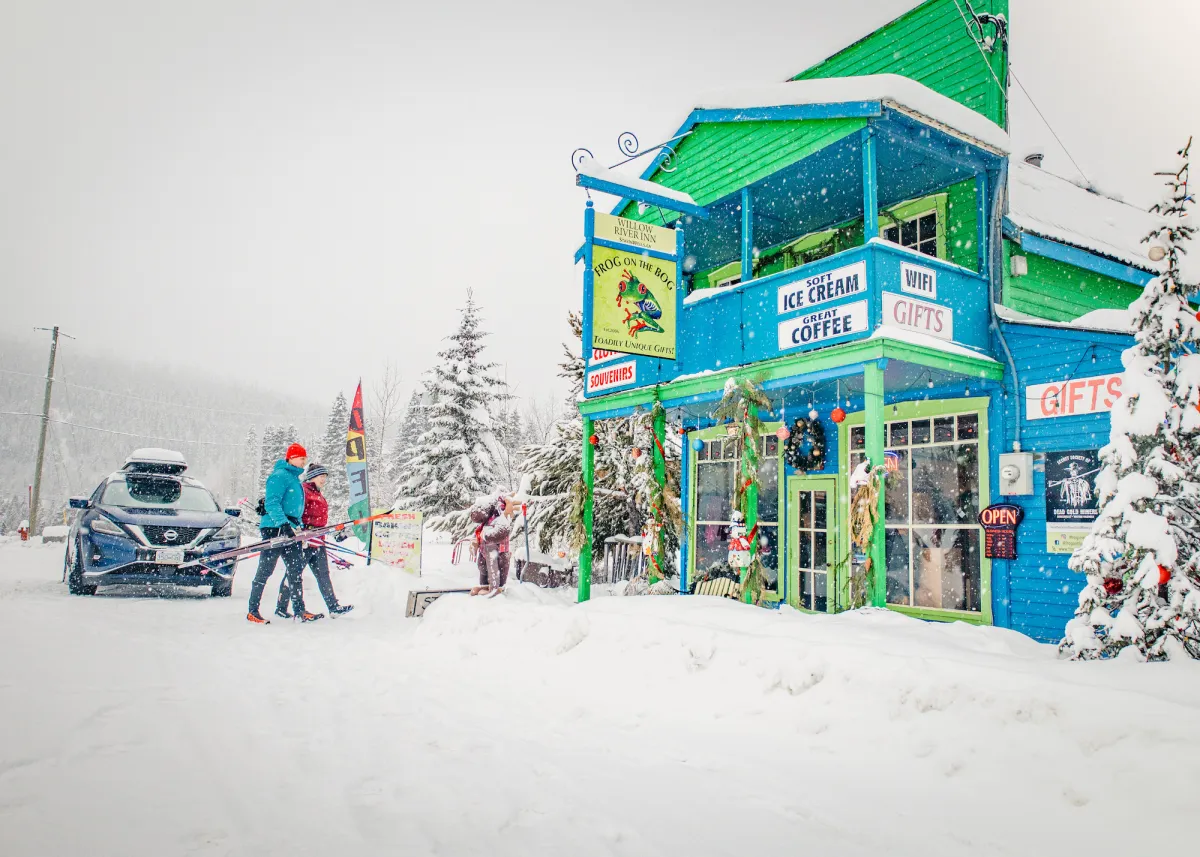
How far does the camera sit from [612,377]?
38.0 feet

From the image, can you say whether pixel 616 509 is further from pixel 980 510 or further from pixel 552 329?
pixel 552 329

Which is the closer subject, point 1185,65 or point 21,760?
point 21,760

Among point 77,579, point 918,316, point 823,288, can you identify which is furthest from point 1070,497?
point 77,579

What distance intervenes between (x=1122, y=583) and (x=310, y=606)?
9548 mm

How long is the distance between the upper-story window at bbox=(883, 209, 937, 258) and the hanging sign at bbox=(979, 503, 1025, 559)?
11.1ft

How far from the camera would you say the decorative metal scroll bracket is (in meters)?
9.34

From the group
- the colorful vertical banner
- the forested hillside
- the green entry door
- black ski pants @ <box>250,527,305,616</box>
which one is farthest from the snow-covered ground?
the forested hillside

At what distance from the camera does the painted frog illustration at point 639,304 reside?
923 cm

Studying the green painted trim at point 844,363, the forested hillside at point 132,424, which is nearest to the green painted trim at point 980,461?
the green painted trim at point 844,363

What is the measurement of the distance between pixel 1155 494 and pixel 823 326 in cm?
397

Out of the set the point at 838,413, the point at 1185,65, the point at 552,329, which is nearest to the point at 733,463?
the point at 838,413

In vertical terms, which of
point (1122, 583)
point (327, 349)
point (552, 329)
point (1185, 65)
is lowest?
point (1122, 583)

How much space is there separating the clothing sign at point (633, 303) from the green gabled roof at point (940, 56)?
4.28 m

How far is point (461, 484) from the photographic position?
24469mm
